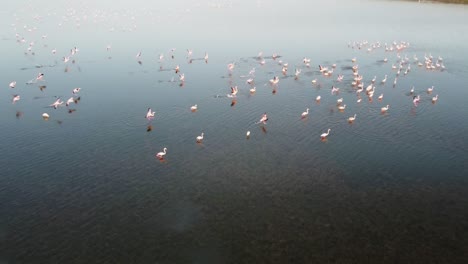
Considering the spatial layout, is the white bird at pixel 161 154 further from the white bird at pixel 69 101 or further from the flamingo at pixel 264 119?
the white bird at pixel 69 101

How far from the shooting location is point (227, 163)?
3653cm

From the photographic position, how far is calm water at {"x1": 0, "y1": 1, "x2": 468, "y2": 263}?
2655cm

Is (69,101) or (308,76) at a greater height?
(308,76)

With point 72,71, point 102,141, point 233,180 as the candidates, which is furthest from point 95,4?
point 233,180

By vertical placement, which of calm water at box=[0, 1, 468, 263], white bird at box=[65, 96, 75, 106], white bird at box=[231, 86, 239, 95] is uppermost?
white bird at box=[231, 86, 239, 95]

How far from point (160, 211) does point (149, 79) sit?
34537 mm

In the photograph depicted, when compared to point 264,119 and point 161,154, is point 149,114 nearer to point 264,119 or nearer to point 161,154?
point 161,154

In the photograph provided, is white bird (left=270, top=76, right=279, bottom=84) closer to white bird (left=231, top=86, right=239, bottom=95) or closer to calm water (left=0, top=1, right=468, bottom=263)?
calm water (left=0, top=1, right=468, bottom=263)

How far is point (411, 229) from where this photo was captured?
2775 cm

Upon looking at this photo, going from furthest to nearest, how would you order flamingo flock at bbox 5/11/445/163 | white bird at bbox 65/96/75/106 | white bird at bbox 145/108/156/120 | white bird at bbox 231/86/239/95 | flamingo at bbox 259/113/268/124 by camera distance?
white bird at bbox 231/86/239/95, flamingo flock at bbox 5/11/445/163, white bird at bbox 65/96/75/106, white bird at bbox 145/108/156/120, flamingo at bbox 259/113/268/124

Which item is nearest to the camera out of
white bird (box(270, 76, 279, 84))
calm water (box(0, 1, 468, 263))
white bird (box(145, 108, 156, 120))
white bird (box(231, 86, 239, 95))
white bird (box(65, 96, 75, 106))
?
calm water (box(0, 1, 468, 263))

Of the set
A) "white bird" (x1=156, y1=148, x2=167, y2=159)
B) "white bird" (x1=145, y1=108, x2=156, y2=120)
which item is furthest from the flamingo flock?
"white bird" (x1=156, y1=148, x2=167, y2=159)

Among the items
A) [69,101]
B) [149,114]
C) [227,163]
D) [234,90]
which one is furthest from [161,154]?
[69,101]

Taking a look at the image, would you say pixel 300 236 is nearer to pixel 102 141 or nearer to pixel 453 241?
pixel 453 241
